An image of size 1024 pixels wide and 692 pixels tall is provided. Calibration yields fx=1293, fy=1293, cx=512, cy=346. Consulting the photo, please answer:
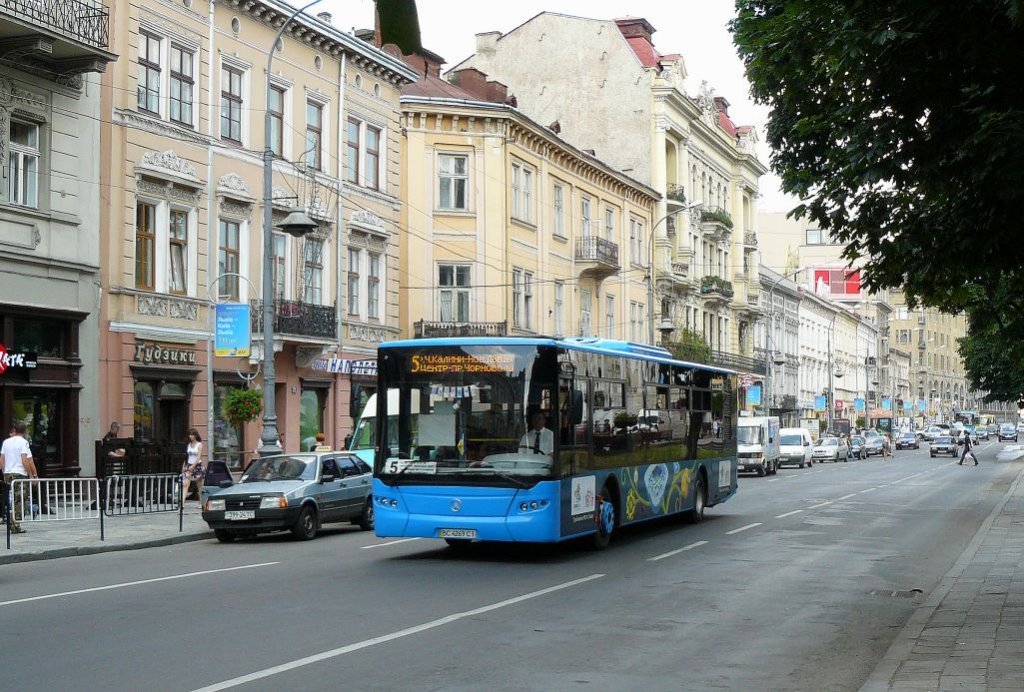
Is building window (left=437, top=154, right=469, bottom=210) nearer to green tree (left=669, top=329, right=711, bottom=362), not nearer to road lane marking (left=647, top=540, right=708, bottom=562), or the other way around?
green tree (left=669, top=329, right=711, bottom=362)

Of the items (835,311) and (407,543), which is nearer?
(407,543)

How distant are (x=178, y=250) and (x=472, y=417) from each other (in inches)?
620

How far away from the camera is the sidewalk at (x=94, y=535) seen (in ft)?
61.8

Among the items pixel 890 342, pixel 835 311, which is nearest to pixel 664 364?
pixel 835 311

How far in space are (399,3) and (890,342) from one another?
163227mm

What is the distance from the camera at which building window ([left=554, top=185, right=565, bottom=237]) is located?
52719mm

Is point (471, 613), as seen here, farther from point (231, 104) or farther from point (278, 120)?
point (278, 120)

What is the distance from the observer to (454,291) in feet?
151

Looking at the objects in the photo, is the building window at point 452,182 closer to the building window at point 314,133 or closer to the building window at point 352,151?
the building window at point 352,151

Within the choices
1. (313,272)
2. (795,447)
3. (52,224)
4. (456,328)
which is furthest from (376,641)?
(795,447)

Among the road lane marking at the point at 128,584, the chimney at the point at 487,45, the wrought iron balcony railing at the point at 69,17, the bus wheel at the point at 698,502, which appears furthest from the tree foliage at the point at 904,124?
the chimney at the point at 487,45

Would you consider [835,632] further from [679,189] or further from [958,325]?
[958,325]

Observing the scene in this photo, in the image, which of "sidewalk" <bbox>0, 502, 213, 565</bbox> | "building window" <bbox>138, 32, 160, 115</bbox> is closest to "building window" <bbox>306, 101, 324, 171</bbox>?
"building window" <bbox>138, 32, 160, 115</bbox>

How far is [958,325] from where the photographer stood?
180m
